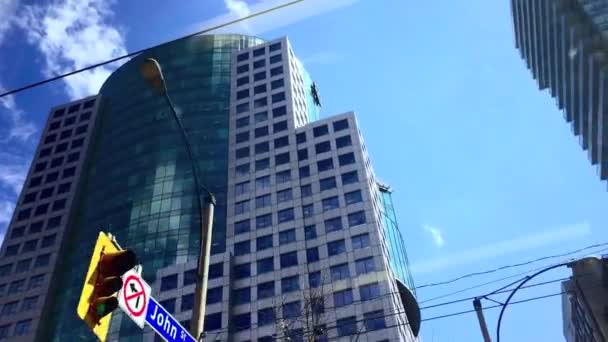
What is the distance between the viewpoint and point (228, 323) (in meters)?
59.4

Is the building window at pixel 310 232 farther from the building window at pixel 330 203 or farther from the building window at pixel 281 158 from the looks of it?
the building window at pixel 281 158

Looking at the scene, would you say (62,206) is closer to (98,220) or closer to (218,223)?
(98,220)

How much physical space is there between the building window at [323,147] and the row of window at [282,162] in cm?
192

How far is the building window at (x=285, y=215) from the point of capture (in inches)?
2731

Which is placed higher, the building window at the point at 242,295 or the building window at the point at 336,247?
the building window at the point at 336,247

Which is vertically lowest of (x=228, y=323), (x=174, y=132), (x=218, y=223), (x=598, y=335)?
(x=598, y=335)

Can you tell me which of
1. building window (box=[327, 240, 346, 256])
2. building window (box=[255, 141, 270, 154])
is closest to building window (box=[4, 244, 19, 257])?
building window (box=[255, 141, 270, 154])

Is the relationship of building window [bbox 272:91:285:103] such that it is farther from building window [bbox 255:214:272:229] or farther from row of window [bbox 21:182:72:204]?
row of window [bbox 21:182:72:204]

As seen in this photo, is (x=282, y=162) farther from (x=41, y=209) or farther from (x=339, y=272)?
(x=41, y=209)

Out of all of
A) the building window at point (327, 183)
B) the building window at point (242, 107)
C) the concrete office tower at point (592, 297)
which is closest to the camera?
the concrete office tower at point (592, 297)

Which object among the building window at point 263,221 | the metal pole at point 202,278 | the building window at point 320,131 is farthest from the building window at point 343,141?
the metal pole at point 202,278

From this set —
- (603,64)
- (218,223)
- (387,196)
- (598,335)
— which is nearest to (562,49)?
(603,64)

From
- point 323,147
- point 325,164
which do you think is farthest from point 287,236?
point 323,147

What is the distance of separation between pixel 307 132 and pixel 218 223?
1884 centimetres
